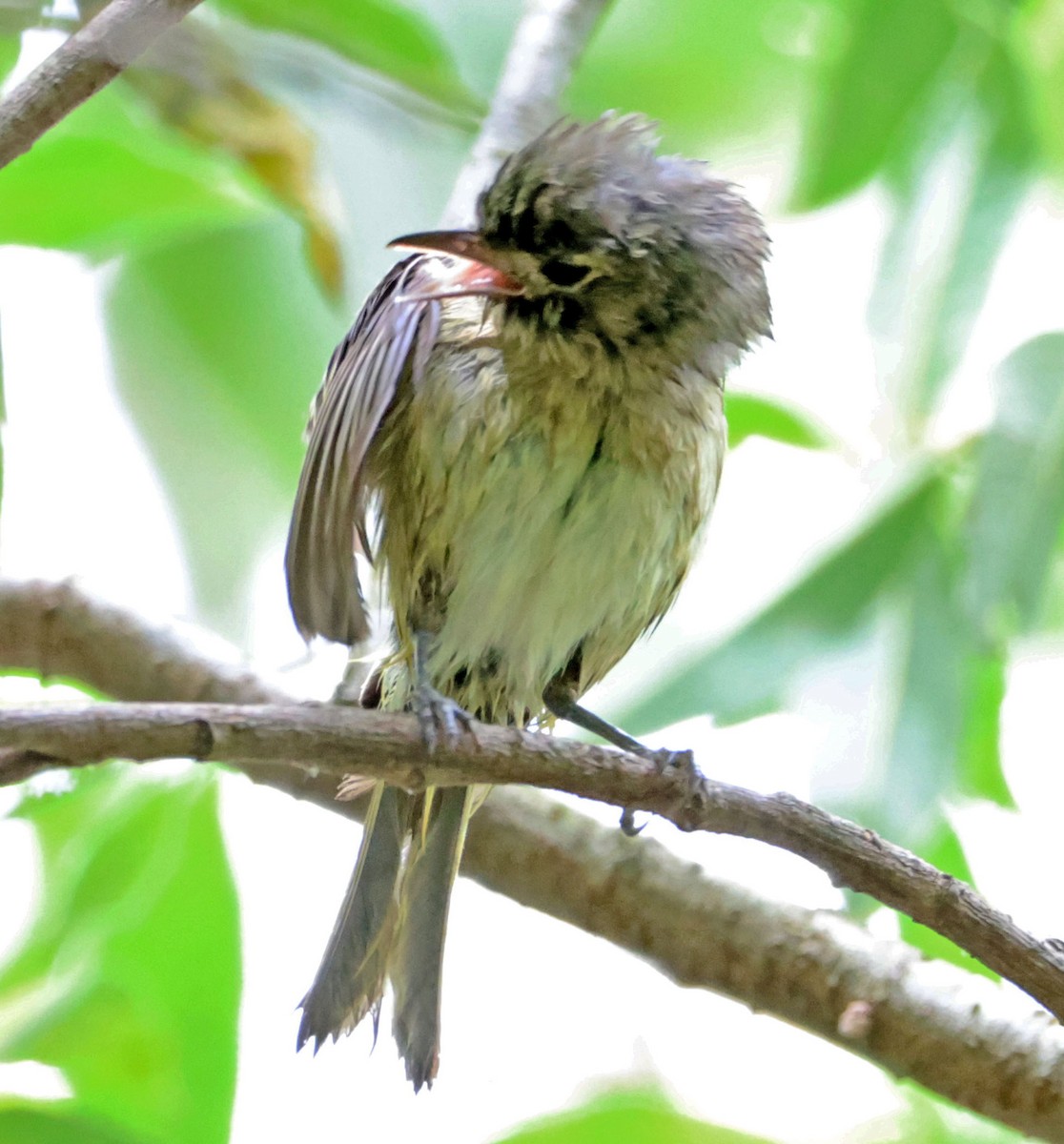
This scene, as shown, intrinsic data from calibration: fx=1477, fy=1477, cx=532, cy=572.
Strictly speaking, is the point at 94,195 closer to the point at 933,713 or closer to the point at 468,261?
the point at 468,261

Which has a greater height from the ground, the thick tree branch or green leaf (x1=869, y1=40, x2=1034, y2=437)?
green leaf (x1=869, y1=40, x2=1034, y2=437)

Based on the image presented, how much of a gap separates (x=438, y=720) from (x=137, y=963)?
63cm

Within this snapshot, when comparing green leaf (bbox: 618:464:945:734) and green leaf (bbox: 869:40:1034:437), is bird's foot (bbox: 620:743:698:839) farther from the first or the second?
green leaf (bbox: 869:40:1034:437)

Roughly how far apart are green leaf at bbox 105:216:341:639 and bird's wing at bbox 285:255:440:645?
41.9 inches

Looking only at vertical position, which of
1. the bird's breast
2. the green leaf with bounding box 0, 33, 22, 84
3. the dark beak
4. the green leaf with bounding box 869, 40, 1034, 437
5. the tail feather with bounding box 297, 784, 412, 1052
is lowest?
the tail feather with bounding box 297, 784, 412, 1052

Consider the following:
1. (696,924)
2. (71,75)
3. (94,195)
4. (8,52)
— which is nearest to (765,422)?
(696,924)

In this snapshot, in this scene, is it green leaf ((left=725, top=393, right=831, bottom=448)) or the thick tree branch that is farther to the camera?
green leaf ((left=725, top=393, right=831, bottom=448))

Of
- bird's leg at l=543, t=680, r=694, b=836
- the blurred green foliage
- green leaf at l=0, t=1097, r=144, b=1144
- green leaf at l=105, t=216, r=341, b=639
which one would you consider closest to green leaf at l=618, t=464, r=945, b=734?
the blurred green foliage

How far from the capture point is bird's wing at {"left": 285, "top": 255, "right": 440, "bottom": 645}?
1.45m

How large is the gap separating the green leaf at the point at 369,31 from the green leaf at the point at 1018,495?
889 millimetres

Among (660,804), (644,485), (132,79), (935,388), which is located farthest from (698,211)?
(132,79)

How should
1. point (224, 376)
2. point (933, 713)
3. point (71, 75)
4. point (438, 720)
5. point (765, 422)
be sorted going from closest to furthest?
point (71, 75) < point (438, 720) < point (933, 713) < point (765, 422) < point (224, 376)

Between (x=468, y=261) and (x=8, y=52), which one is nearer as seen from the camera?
(x=468, y=261)

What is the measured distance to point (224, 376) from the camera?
8.86ft
